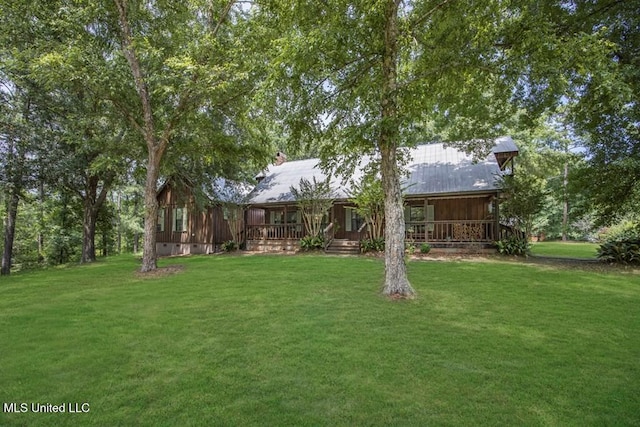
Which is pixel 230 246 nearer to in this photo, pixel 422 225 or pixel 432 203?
pixel 422 225

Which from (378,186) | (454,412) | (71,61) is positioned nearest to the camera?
(454,412)

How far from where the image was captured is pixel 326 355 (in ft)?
13.1

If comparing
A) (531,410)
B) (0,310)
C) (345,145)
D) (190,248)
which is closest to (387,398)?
(531,410)

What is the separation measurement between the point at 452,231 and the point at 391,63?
946cm

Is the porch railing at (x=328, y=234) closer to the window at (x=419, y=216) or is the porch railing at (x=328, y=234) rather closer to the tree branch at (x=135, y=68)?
the window at (x=419, y=216)

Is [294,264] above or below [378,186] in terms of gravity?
below

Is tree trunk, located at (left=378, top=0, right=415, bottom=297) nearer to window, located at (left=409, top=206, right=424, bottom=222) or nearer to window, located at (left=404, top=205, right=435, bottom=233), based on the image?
window, located at (left=404, top=205, right=435, bottom=233)

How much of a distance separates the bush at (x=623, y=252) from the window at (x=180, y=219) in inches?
797

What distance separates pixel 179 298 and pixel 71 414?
13.4 ft

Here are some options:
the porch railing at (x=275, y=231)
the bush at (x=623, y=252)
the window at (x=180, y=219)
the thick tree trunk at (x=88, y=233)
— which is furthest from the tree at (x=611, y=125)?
the thick tree trunk at (x=88, y=233)

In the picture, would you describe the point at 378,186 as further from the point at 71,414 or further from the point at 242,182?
the point at 71,414

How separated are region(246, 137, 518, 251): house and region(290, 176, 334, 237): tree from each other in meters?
0.66

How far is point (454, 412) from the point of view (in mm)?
2844

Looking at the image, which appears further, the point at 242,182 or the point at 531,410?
the point at 242,182
